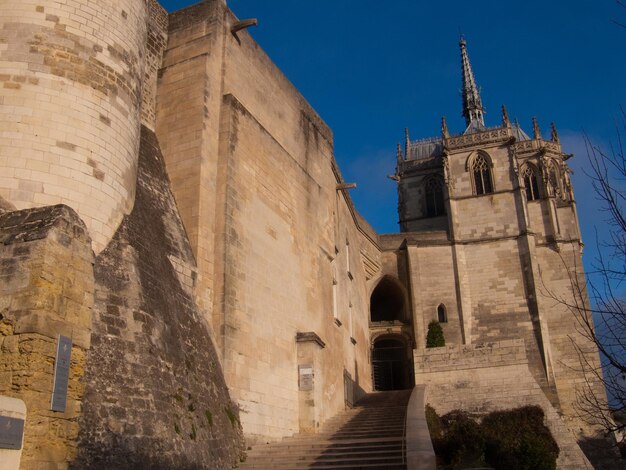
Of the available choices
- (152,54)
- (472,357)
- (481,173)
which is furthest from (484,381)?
(481,173)

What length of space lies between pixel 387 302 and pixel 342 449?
2026 centimetres

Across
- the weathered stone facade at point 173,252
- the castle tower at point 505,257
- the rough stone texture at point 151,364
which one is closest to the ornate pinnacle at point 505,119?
the castle tower at point 505,257

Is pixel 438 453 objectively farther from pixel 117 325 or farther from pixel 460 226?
pixel 460 226

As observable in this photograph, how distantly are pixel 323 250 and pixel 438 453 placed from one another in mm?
6103

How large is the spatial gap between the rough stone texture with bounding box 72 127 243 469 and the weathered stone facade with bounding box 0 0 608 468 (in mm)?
33

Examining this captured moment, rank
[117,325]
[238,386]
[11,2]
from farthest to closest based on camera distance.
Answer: [238,386], [11,2], [117,325]

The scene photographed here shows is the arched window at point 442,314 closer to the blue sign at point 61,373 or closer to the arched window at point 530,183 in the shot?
the arched window at point 530,183

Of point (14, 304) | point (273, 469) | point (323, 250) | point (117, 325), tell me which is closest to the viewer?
point (14, 304)

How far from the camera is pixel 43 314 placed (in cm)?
691

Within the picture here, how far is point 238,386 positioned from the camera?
12195 millimetres

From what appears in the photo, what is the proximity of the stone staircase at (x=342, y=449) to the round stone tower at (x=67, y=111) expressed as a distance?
15.3 ft

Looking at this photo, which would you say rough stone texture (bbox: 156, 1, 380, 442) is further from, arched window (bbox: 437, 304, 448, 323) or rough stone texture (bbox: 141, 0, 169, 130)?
arched window (bbox: 437, 304, 448, 323)

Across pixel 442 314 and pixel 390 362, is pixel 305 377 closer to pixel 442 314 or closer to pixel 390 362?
pixel 390 362

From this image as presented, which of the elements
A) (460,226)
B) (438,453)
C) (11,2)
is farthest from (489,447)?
(460,226)
